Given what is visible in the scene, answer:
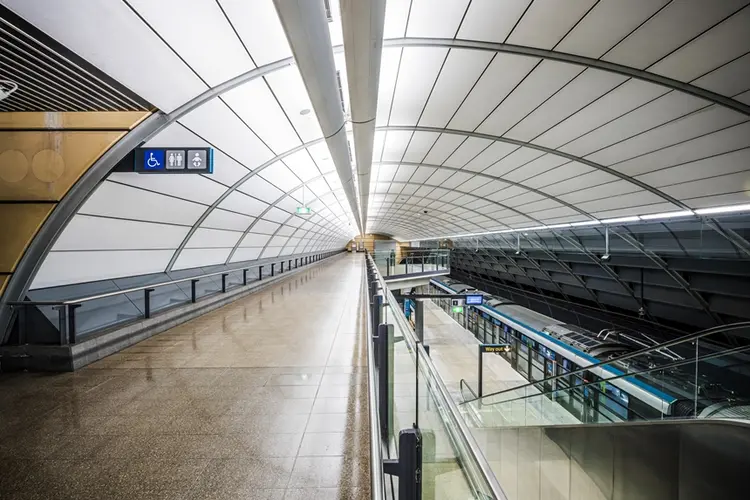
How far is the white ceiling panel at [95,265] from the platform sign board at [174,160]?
8.73 ft

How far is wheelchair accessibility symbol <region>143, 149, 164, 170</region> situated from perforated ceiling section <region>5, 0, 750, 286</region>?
587mm

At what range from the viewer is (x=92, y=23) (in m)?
3.69

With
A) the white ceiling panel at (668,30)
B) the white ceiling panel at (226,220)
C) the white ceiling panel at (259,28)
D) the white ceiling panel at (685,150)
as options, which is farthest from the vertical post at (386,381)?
the white ceiling panel at (226,220)

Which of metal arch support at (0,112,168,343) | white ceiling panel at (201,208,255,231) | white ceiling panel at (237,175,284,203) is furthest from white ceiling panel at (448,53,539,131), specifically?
white ceiling panel at (201,208,255,231)

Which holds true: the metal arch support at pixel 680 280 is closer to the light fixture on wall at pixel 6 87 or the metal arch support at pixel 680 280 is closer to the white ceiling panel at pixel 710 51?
the white ceiling panel at pixel 710 51

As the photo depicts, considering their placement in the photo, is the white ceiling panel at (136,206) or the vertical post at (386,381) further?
the white ceiling panel at (136,206)

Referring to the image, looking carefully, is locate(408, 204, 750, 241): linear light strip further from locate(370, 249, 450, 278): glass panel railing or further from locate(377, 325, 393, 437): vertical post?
locate(377, 325, 393, 437): vertical post

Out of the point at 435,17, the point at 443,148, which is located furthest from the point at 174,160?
the point at 443,148

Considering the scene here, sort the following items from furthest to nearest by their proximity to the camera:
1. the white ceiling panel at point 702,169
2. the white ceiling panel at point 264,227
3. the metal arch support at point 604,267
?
the metal arch support at point 604,267, the white ceiling panel at point 264,227, the white ceiling panel at point 702,169

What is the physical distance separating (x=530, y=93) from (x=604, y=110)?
1823mm

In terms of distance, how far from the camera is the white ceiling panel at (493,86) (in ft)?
19.7

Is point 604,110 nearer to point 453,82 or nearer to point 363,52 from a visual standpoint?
point 453,82

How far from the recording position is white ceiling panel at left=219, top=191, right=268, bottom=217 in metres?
10.7

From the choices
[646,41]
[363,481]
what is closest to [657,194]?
[646,41]
